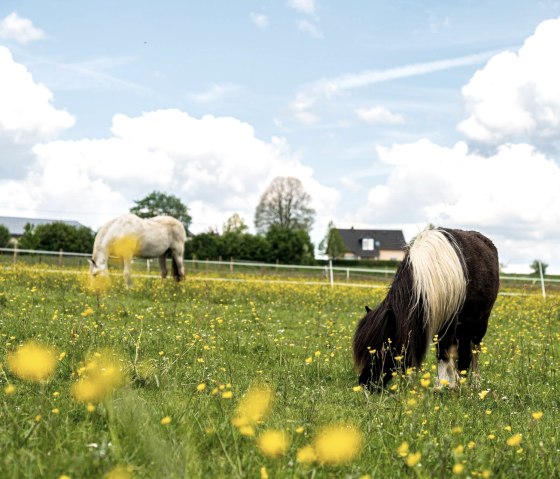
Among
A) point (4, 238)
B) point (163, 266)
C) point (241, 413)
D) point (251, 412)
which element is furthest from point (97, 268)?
point (4, 238)

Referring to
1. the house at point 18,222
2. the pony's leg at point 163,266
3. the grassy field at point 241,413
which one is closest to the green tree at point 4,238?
the house at point 18,222

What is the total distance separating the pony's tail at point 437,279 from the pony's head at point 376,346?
14.3 inches

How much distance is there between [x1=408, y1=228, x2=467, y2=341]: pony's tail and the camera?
6551 millimetres

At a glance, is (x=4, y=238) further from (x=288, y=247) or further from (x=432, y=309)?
(x=432, y=309)

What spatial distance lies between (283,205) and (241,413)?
70148mm

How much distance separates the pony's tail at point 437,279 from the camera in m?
6.55

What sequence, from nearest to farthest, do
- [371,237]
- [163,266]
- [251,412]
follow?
1. [251,412]
2. [163,266]
3. [371,237]

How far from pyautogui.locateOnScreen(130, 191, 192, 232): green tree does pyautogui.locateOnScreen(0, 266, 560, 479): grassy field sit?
235 feet

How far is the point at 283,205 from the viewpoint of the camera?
243 ft

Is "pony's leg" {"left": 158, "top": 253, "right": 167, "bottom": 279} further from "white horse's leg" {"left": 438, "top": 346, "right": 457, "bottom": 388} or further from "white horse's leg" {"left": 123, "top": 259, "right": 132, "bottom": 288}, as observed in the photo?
"white horse's leg" {"left": 438, "top": 346, "right": 457, "bottom": 388}

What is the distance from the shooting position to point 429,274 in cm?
662

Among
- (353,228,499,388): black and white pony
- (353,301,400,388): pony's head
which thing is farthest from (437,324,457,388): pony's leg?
(353,301,400,388): pony's head

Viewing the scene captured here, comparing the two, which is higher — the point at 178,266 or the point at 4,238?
the point at 4,238

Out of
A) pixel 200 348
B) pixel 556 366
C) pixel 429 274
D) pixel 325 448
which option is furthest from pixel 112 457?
pixel 556 366
